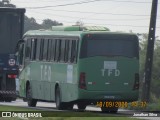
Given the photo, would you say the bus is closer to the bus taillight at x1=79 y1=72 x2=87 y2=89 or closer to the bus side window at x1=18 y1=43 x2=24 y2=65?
the bus taillight at x1=79 y1=72 x2=87 y2=89

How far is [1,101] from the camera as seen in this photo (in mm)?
40750

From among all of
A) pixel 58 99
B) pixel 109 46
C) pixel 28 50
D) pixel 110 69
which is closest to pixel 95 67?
pixel 110 69

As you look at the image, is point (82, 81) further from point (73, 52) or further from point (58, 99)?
point (58, 99)

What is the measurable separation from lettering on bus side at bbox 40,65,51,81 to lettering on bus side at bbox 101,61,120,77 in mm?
3641

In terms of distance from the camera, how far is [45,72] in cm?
3309

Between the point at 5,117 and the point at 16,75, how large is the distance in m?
13.0

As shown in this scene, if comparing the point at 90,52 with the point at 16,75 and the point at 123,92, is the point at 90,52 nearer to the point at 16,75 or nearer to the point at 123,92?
the point at 123,92

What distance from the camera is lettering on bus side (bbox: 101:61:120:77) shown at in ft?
97.0

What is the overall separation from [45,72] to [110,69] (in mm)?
4180

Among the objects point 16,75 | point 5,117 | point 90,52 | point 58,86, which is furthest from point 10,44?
point 5,117

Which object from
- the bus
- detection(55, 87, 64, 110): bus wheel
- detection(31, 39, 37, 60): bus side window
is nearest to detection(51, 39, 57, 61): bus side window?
the bus

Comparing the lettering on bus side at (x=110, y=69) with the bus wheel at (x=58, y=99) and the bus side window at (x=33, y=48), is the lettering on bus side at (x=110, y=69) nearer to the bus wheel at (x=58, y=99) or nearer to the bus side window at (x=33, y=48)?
the bus wheel at (x=58, y=99)

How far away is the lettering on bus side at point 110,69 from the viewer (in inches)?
1164

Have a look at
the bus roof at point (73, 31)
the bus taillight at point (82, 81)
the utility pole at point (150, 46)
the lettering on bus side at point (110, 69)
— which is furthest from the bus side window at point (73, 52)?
the utility pole at point (150, 46)
